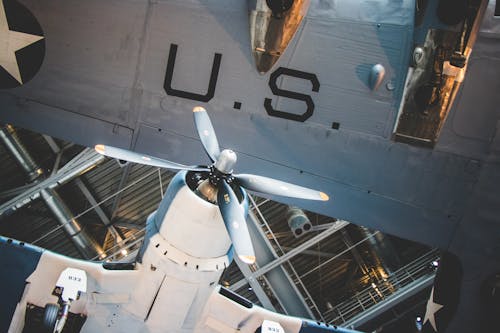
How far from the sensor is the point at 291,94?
297 inches

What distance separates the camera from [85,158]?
11.3m

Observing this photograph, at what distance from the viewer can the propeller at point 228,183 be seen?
18.1ft

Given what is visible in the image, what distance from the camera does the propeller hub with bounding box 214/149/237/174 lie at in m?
5.91

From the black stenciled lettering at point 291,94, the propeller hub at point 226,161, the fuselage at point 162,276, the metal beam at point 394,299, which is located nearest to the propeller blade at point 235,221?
the propeller hub at point 226,161

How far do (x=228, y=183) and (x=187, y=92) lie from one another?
7.52ft

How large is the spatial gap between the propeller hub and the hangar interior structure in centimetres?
487

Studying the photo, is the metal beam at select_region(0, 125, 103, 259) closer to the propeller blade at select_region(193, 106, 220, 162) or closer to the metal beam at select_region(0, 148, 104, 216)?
the metal beam at select_region(0, 148, 104, 216)

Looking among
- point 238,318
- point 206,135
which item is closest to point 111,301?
point 238,318

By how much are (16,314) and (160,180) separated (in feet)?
17.7

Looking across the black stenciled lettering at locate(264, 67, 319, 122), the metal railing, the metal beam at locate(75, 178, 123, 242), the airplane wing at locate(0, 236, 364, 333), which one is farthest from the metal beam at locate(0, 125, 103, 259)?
the metal railing

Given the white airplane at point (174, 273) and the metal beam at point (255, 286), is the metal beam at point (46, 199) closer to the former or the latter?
the metal beam at point (255, 286)

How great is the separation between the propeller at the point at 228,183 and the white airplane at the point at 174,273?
0.04 feet

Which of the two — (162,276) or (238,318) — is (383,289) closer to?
(238,318)

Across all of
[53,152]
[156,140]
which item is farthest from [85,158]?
[156,140]
